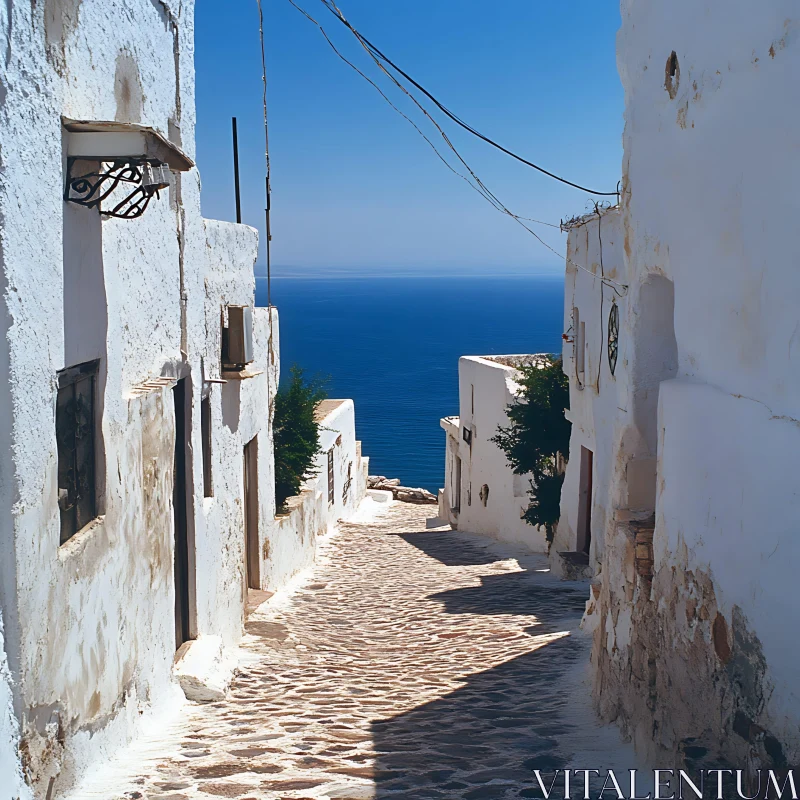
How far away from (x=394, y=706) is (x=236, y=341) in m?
3.98

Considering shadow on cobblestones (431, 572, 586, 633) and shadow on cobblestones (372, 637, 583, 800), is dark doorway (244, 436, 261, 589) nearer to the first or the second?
shadow on cobblestones (431, 572, 586, 633)

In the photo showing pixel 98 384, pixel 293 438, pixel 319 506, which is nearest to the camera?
pixel 98 384

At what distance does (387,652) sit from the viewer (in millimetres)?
8625

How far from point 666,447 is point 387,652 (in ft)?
14.2

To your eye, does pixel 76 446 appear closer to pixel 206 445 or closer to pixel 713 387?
pixel 713 387

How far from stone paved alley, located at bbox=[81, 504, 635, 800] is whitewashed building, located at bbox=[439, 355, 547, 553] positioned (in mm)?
5100

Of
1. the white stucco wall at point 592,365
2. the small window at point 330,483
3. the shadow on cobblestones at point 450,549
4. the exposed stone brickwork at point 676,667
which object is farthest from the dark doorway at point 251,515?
the small window at point 330,483

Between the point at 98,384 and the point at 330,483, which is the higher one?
the point at 98,384

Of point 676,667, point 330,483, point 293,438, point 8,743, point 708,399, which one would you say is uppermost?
point 708,399

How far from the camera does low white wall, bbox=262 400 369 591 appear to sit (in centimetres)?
1185

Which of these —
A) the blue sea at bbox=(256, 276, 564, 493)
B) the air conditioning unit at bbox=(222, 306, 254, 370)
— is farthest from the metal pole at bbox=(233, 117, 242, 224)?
the blue sea at bbox=(256, 276, 564, 493)

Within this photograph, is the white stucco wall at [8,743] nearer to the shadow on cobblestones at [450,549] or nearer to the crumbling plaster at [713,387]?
the crumbling plaster at [713,387]

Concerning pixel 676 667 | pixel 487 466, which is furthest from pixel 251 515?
pixel 487 466

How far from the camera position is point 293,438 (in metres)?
15.3
